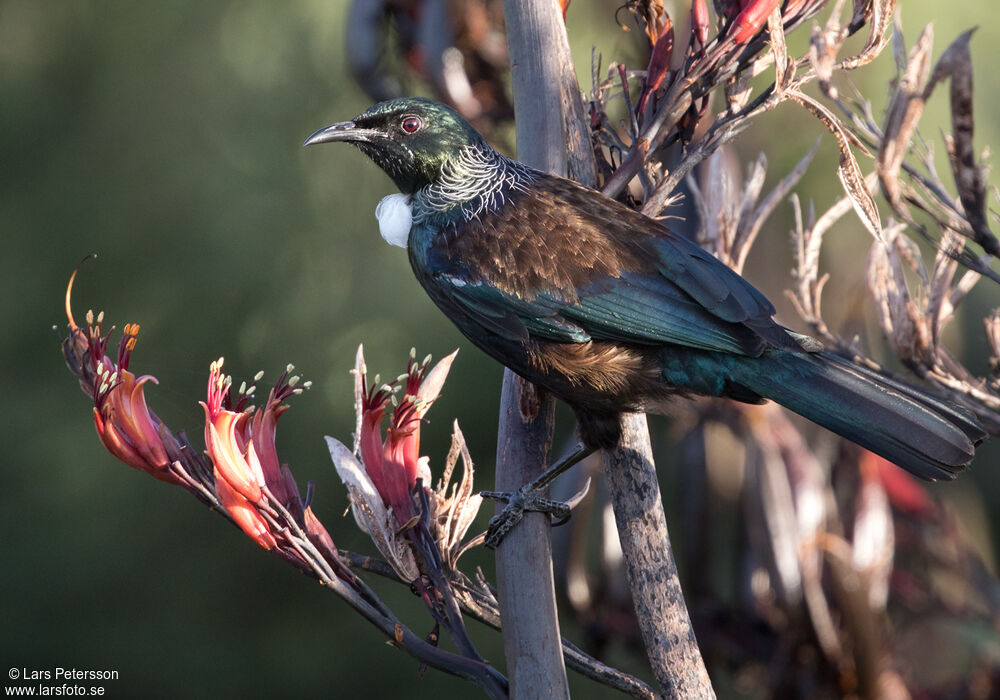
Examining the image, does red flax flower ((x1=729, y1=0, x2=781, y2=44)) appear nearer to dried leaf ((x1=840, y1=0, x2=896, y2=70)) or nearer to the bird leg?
dried leaf ((x1=840, y1=0, x2=896, y2=70))

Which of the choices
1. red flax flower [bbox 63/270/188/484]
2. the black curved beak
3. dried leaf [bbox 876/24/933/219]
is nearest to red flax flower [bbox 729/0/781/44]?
dried leaf [bbox 876/24/933/219]

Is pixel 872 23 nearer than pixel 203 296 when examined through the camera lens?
Yes

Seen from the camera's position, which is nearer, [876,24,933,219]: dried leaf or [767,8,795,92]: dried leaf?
[876,24,933,219]: dried leaf

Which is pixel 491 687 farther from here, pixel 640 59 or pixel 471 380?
pixel 471 380

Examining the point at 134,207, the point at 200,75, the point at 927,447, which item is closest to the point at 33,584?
the point at 134,207

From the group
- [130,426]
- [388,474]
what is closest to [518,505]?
[388,474]

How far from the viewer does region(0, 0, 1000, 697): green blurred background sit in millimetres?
2789

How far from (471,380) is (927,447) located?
190cm

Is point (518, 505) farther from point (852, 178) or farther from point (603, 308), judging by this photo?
point (852, 178)

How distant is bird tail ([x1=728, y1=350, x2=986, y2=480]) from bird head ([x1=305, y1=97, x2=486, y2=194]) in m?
0.47

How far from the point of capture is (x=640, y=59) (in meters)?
1.87

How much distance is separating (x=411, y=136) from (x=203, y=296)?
1723mm

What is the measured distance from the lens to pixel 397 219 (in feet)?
4.47

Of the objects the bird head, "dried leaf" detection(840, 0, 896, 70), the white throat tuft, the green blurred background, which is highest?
"dried leaf" detection(840, 0, 896, 70)
